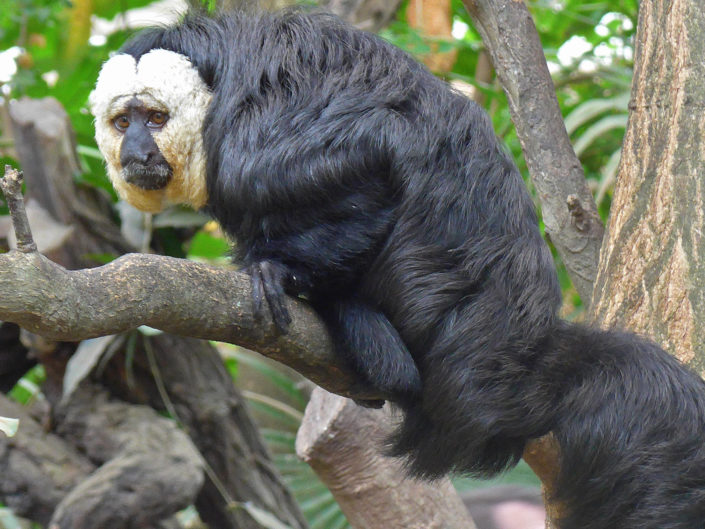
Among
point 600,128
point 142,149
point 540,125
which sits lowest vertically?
point 142,149

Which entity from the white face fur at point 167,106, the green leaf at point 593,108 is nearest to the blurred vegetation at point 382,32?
the green leaf at point 593,108

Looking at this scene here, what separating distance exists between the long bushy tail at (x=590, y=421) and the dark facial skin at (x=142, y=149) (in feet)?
3.27

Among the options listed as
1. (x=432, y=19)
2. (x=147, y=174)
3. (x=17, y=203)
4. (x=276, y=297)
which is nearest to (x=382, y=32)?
(x=432, y=19)

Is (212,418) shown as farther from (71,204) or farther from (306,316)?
(306,316)

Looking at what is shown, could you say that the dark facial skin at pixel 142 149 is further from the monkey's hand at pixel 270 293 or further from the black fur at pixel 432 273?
the monkey's hand at pixel 270 293

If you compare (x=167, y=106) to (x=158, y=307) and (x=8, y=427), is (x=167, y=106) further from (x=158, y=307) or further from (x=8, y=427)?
(x=8, y=427)

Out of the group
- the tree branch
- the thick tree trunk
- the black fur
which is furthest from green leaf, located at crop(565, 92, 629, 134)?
the black fur

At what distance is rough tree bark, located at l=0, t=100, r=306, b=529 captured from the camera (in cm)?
367

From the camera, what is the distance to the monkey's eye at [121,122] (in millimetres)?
2426

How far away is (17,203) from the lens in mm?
1293

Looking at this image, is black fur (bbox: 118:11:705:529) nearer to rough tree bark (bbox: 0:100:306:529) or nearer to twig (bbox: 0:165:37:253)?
twig (bbox: 0:165:37:253)

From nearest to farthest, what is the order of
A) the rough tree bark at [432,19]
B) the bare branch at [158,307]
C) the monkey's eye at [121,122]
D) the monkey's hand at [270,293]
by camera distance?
the bare branch at [158,307] → the monkey's hand at [270,293] → the monkey's eye at [121,122] → the rough tree bark at [432,19]

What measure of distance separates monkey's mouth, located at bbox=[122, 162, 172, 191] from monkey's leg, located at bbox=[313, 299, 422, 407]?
2.20 ft

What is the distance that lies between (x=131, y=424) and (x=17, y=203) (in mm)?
2910
